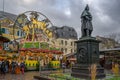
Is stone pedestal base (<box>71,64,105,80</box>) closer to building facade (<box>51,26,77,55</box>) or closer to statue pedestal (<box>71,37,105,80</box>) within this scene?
statue pedestal (<box>71,37,105,80</box>)

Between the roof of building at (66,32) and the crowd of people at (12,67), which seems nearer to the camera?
the crowd of people at (12,67)

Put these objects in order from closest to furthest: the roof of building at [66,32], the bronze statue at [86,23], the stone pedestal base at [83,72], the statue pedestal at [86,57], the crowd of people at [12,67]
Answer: the stone pedestal base at [83,72] → the statue pedestal at [86,57] → the bronze statue at [86,23] → the crowd of people at [12,67] → the roof of building at [66,32]

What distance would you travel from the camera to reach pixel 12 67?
Result: 102ft

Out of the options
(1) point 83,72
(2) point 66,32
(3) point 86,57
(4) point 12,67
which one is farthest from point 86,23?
(2) point 66,32

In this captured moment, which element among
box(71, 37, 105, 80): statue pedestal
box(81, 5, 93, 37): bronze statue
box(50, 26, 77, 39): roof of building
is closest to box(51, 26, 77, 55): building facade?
box(50, 26, 77, 39): roof of building

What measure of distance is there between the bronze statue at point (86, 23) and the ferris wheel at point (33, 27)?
16.2 metres

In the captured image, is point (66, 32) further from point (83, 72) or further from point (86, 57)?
point (83, 72)

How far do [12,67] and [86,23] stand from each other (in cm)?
1593

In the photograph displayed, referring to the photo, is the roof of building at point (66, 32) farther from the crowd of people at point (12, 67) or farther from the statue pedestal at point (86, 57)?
the statue pedestal at point (86, 57)

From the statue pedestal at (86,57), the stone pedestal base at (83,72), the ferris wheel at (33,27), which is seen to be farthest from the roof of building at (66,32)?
the statue pedestal at (86,57)

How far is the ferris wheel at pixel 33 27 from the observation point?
34.1m

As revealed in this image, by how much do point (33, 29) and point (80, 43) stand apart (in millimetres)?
17277

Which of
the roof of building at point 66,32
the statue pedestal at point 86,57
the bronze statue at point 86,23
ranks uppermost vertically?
the roof of building at point 66,32

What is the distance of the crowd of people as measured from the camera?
28078mm
